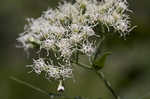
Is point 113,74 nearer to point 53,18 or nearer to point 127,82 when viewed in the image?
point 127,82

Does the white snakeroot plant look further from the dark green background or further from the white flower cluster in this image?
the dark green background

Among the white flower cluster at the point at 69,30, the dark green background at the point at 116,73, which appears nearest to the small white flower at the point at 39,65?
the white flower cluster at the point at 69,30

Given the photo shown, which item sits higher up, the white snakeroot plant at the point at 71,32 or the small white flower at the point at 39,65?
the white snakeroot plant at the point at 71,32

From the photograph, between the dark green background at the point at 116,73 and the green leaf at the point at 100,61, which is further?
the dark green background at the point at 116,73

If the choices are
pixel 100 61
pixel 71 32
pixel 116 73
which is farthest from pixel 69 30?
pixel 116 73

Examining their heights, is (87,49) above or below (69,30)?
below

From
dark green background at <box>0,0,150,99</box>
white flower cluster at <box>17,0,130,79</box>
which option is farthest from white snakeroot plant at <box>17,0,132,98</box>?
dark green background at <box>0,0,150,99</box>

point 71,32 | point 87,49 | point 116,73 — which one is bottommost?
point 116,73

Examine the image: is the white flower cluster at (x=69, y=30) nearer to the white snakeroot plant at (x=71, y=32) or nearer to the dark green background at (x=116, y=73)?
the white snakeroot plant at (x=71, y=32)

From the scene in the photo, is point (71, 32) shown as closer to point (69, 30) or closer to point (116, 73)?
point (69, 30)
